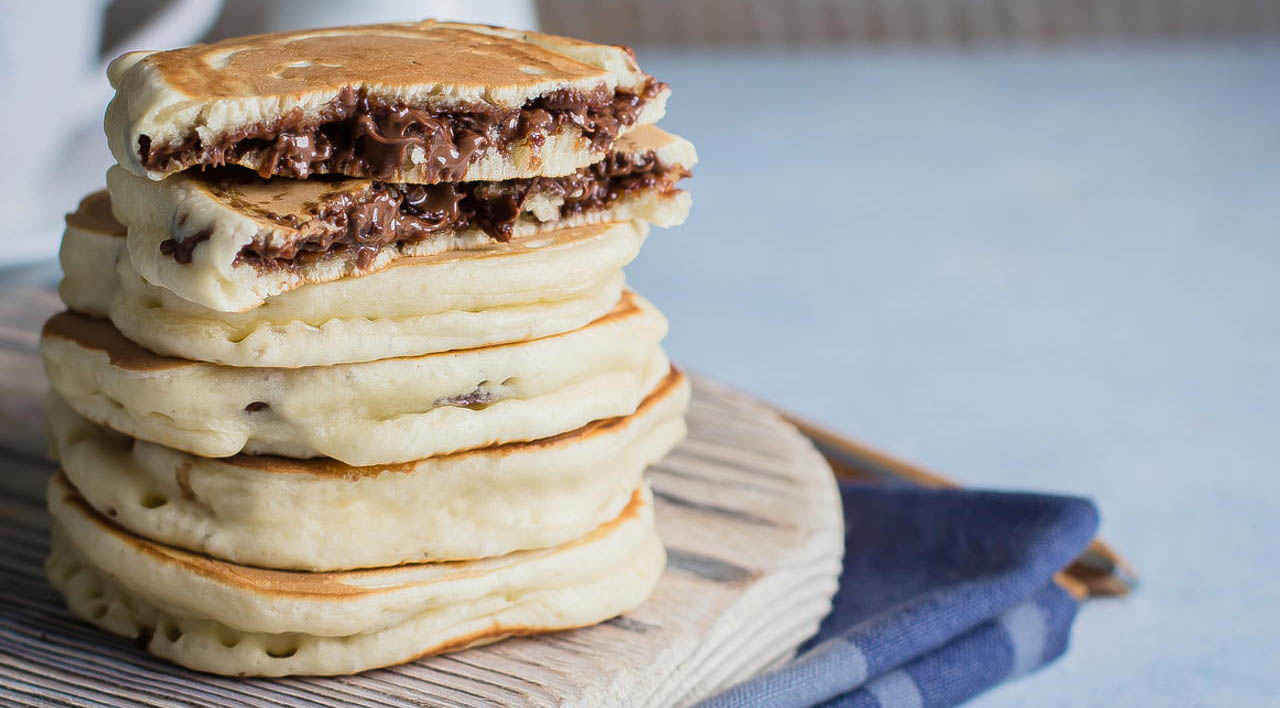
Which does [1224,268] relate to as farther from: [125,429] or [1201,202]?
[125,429]

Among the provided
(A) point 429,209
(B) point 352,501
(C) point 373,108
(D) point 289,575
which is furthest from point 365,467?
(C) point 373,108

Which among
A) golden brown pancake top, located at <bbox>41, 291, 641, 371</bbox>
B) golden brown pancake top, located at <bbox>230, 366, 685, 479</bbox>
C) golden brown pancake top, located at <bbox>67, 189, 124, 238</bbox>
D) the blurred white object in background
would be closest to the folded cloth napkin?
golden brown pancake top, located at <bbox>230, 366, 685, 479</bbox>

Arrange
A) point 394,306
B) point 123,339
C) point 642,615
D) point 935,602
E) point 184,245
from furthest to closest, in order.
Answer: point 935,602 < point 642,615 < point 123,339 < point 394,306 < point 184,245

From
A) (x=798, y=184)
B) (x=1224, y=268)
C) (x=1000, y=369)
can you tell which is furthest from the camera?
(x=798, y=184)

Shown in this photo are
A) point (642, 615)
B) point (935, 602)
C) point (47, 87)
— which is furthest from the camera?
point (47, 87)

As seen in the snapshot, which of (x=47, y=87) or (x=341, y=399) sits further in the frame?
(x=47, y=87)

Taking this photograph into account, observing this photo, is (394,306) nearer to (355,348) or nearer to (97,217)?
(355,348)

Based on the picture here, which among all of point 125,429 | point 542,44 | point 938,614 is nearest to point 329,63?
point 542,44
